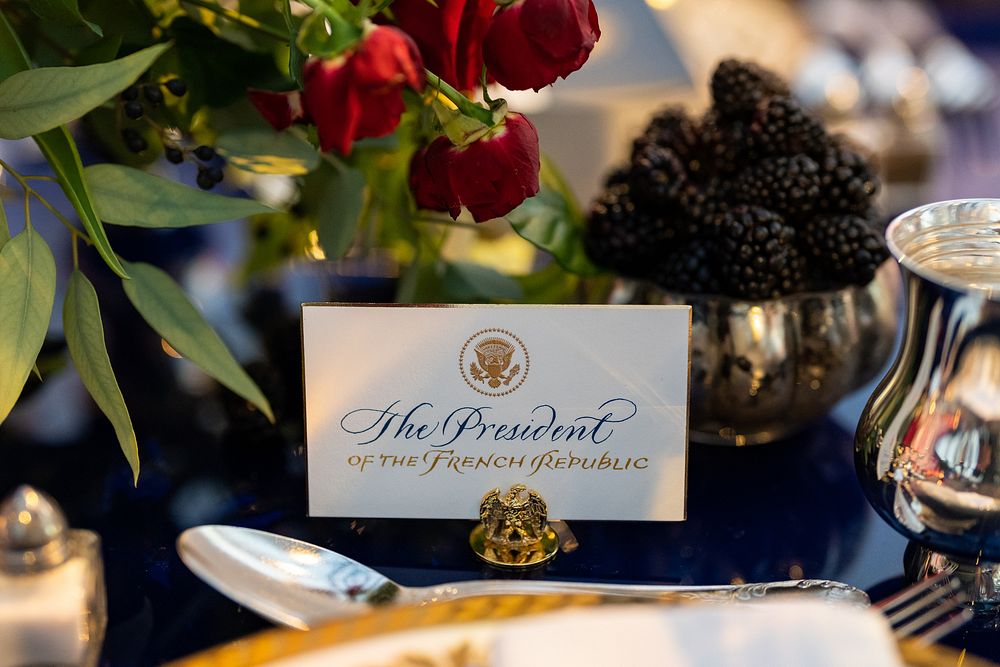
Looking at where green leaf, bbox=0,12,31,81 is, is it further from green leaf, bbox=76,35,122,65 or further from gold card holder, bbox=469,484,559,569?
gold card holder, bbox=469,484,559,569

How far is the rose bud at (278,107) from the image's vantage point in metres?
0.46

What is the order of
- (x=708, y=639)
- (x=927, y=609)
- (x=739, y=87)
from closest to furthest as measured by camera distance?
(x=708, y=639)
(x=927, y=609)
(x=739, y=87)

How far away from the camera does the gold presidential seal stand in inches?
17.2

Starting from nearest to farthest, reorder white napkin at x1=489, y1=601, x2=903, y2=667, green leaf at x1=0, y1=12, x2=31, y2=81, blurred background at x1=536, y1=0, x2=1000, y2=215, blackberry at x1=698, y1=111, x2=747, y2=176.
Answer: white napkin at x1=489, y1=601, x2=903, y2=667, green leaf at x1=0, y1=12, x2=31, y2=81, blackberry at x1=698, y1=111, x2=747, y2=176, blurred background at x1=536, y1=0, x2=1000, y2=215

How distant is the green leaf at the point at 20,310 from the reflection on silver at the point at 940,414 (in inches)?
13.8

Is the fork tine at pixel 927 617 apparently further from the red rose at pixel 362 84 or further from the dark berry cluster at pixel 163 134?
the dark berry cluster at pixel 163 134

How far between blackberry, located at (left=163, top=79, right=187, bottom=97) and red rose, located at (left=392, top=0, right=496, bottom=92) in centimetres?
13

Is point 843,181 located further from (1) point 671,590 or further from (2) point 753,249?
(1) point 671,590

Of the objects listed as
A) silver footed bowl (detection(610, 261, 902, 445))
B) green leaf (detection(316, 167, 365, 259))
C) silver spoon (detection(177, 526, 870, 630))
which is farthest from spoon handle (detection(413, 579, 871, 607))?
green leaf (detection(316, 167, 365, 259))

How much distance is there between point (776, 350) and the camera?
1.63 feet

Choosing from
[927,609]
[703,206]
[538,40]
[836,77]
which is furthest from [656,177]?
[836,77]

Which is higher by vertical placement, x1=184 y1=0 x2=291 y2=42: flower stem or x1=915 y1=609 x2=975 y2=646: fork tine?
x1=184 y1=0 x2=291 y2=42: flower stem

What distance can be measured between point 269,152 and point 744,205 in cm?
24

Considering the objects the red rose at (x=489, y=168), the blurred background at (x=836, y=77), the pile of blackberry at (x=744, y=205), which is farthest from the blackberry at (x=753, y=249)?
the blurred background at (x=836, y=77)
